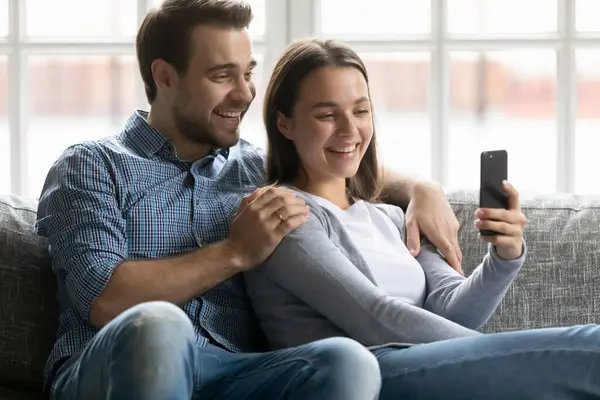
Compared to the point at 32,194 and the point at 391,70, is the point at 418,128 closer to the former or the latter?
the point at 391,70

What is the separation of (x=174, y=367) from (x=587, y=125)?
5.87 feet

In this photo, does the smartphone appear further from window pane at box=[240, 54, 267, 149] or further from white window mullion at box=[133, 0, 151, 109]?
white window mullion at box=[133, 0, 151, 109]

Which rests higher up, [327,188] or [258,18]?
[258,18]

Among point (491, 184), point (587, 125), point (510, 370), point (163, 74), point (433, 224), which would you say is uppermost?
point (163, 74)

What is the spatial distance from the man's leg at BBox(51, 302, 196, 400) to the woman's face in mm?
599

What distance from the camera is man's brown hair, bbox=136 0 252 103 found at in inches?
91.4

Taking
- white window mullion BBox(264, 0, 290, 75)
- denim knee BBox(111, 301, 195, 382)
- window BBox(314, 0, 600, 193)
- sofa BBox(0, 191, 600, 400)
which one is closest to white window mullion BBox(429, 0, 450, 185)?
window BBox(314, 0, 600, 193)

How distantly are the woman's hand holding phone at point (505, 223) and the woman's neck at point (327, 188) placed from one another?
1.23 feet

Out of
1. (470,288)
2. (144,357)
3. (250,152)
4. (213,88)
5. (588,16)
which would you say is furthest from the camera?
(588,16)

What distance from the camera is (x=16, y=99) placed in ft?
10.3

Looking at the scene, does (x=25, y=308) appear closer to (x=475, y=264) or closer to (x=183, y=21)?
(x=183, y=21)

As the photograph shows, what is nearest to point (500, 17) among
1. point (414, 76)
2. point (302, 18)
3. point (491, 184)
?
point (414, 76)

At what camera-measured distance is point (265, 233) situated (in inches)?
81.0

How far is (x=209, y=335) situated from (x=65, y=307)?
31cm
